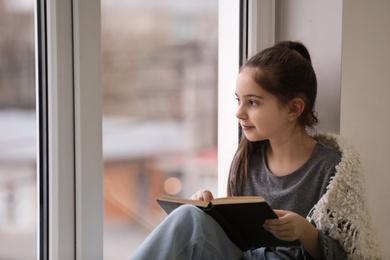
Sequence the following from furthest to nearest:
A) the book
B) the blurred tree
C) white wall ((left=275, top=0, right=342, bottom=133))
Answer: white wall ((left=275, top=0, right=342, bottom=133)) → the blurred tree → the book

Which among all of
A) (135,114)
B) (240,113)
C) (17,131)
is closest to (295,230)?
(240,113)

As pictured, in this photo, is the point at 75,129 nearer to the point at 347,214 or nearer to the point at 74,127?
the point at 74,127

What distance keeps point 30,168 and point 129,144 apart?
0.29 m

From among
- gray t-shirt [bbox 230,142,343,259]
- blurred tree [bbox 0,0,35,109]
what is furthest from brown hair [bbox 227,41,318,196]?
blurred tree [bbox 0,0,35,109]

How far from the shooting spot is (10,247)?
119cm

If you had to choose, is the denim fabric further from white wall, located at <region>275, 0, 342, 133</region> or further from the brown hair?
white wall, located at <region>275, 0, 342, 133</region>

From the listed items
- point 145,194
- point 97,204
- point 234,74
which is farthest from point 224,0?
point 97,204

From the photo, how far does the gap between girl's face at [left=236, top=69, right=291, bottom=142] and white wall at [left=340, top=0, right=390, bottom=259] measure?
0.34 m

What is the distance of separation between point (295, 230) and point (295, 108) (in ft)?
1.21

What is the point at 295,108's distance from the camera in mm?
1300

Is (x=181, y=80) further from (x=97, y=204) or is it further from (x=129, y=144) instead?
(x=97, y=204)

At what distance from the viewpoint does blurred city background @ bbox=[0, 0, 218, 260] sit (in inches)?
46.3

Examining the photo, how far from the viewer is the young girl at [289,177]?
1.07 meters

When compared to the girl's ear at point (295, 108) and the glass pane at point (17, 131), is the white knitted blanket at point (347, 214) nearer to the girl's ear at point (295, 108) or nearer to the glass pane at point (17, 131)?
the girl's ear at point (295, 108)
